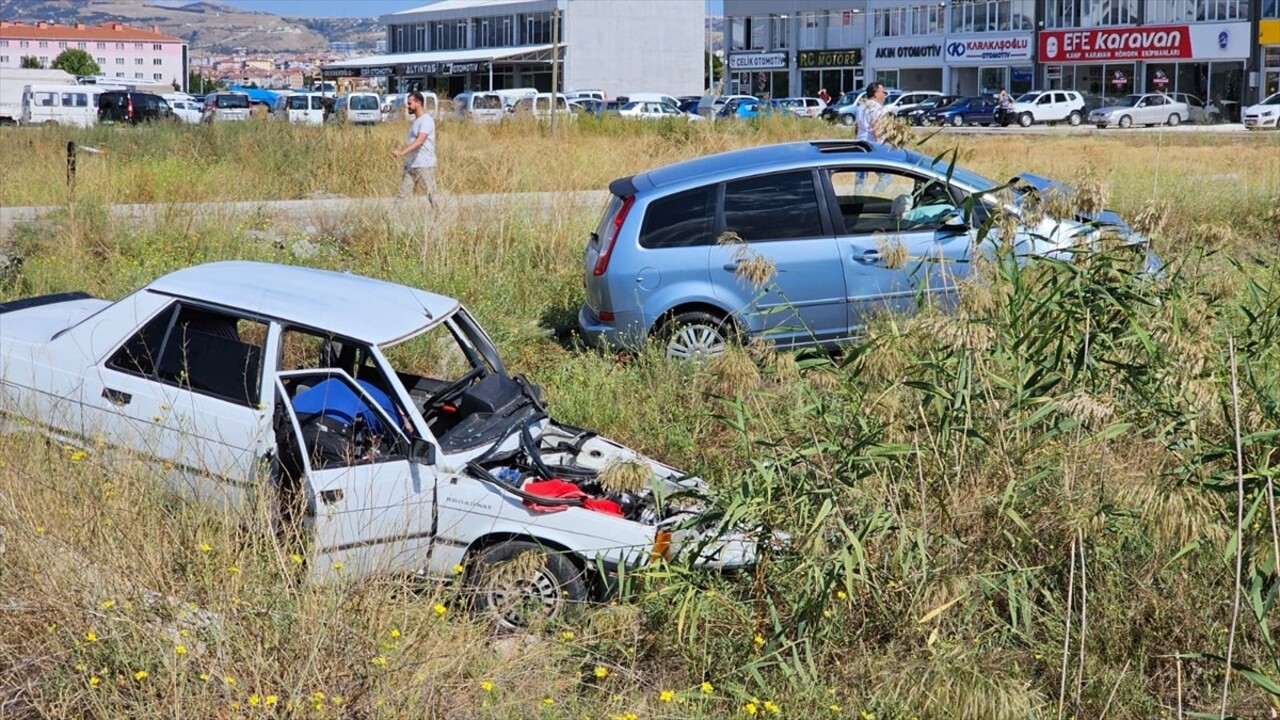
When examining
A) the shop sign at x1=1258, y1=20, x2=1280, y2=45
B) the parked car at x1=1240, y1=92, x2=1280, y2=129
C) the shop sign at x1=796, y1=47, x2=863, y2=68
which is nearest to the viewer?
the parked car at x1=1240, y1=92, x2=1280, y2=129

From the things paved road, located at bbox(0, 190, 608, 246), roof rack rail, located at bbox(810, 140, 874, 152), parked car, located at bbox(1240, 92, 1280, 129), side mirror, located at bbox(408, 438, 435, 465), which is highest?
parked car, located at bbox(1240, 92, 1280, 129)

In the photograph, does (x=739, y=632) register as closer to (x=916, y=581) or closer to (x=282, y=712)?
(x=916, y=581)

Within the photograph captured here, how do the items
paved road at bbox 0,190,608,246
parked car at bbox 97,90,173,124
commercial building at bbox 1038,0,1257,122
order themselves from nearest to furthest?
paved road at bbox 0,190,608,246 < parked car at bbox 97,90,173,124 < commercial building at bbox 1038,0,1257,122

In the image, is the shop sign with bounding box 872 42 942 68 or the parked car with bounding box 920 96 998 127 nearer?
the parked car with bounding box 920 96 998 127

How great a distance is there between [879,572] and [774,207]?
4998 mm

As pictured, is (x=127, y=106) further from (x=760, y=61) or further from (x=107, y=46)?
(x=107, y=46)

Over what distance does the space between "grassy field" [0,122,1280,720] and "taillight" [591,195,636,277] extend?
338 centimetres

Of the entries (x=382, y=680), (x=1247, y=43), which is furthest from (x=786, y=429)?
(x=1247, y=43)

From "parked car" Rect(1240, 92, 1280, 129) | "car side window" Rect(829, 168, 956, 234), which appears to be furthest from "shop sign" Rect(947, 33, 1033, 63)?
"car side window" Rect(829, 168, 956, 234)

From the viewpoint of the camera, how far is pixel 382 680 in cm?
451

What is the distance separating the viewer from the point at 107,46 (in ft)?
638

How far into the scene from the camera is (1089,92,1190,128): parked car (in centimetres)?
5391

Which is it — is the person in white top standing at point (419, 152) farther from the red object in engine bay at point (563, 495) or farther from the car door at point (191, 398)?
the red object in engine bay at point (563, 495)

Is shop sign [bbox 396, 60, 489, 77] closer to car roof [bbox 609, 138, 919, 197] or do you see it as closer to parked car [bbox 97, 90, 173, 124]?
parked car [bbox 97, 90, 173, 124]
